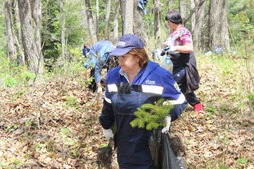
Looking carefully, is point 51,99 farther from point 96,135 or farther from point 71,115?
point 96,135

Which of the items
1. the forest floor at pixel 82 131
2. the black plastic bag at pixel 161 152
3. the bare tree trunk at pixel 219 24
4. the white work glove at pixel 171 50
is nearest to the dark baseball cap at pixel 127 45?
the black plastic bag at pixel 161 152

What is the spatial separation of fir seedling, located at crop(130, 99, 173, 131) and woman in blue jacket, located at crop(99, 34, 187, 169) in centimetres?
8

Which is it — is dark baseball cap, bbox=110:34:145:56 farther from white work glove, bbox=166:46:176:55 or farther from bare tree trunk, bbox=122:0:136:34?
bare tree trunk, bbox=122:0:136:34

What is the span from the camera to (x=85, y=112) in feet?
20.6

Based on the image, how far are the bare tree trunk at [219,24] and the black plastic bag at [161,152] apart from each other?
10.6 m

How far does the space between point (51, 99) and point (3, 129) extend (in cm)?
123

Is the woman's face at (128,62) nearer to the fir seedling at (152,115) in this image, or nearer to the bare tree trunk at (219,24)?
the fir seedling at (152,115)

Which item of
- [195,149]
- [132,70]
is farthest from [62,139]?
[132,70]

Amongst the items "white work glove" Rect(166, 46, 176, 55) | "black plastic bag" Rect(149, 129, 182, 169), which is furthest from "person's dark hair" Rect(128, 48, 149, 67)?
"white work glove" Rect(166, 46, 176, 55)

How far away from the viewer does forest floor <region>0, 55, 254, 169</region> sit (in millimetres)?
5020

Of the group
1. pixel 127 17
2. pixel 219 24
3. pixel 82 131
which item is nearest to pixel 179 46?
pixel 82 131

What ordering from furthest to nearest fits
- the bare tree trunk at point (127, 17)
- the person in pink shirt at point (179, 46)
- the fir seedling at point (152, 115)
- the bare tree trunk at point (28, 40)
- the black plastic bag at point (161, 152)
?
the bare tree trunk at point (28, 40)
the bare tree trunk at point (127, 17)
the person in pink shirt at point (179, 46)
the black plastic bag at point (161, 152)
the fir seedling at point (152, 115)

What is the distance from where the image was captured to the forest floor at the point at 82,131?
5.02 meters

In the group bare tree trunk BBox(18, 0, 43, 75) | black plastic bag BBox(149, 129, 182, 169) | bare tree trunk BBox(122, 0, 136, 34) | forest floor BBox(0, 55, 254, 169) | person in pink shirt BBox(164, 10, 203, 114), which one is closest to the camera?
black plastic bag BBox(149, 129, 182, 169)
